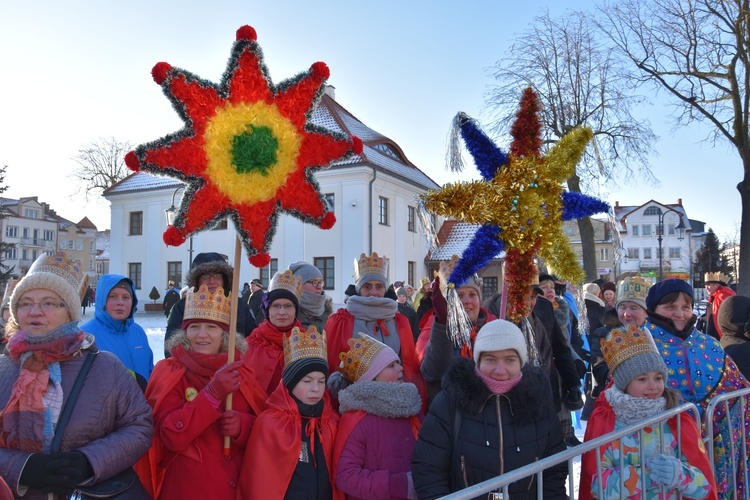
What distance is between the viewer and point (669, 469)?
9.49 ft

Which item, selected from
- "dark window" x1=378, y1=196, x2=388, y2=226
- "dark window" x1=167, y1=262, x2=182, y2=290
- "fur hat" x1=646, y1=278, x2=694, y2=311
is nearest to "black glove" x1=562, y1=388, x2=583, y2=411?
"fur hat" x1=646, y1=278, x2=694, y2=311

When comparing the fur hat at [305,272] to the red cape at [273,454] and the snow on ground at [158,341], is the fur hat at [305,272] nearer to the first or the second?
the red cape at [273,454]

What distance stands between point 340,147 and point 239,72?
2.19ft

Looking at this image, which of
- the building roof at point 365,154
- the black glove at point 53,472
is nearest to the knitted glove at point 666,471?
the black glove at point 53,472

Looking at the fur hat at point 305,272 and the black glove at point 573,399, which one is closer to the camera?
the black glove at point 573,399

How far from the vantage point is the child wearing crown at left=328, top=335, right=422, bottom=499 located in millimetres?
3053

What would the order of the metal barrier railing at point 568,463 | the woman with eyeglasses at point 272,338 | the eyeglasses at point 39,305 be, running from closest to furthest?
1. the metal barrier railing at point 568,463
2. the eyeglasses at point 39,305
3. the woman with eyeglasses at point 272,338

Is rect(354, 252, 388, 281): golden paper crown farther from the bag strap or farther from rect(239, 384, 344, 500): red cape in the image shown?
the bag strap

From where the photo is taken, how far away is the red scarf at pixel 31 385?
2379 mm

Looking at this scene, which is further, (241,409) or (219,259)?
(219,259)

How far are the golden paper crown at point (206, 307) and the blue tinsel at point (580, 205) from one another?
79.5 inches

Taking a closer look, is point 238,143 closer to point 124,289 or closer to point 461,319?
point 461,319

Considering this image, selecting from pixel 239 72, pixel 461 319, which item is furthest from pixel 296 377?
pixel 239 72

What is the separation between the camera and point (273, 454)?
3084mm
